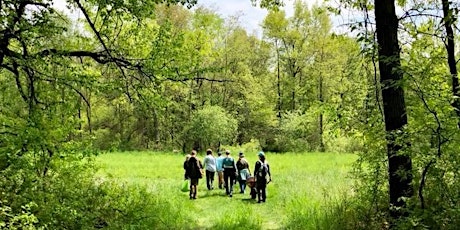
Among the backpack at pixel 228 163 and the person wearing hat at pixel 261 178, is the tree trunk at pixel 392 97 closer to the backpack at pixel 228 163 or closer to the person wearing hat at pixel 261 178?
the person wearing hat at pixel 261 178

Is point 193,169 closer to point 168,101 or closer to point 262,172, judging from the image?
point 262,172

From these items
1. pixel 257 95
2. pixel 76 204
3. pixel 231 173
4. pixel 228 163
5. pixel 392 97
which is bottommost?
pixel 76 204

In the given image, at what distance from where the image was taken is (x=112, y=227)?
28.3 feet

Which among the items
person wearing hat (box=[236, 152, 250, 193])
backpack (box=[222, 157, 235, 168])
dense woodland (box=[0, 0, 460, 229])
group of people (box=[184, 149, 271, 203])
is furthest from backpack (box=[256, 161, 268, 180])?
dense woodland (box=[0, 0, 460, 229])

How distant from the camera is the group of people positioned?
14.6 m

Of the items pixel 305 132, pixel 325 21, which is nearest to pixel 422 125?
pixel 305 132

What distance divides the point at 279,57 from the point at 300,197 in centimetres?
3974

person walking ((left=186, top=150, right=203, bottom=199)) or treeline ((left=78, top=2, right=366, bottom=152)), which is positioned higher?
treeline ((left=78, top=2, right=366, bottom=152))

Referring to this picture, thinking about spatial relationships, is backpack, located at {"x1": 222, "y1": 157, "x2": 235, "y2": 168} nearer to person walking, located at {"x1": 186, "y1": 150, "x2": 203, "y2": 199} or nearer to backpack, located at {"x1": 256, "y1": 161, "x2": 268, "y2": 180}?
person walking, located at {"x1": 186, "y1": 150, "x2": 203, "y2": 199}

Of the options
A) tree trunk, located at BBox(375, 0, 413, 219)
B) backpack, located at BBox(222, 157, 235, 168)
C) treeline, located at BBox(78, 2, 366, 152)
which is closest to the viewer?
tree trunk, located at BBox(375, 0, 413, 219)

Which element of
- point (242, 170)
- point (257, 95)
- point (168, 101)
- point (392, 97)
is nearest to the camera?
point (392, 97)

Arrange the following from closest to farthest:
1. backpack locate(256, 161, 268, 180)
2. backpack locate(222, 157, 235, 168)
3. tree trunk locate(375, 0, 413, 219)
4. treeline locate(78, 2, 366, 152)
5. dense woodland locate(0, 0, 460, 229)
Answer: dense woodland locate(0, 0, 460, 229) → tree trunk locate(375, 0, 413, 219) → backpack locate(256, 161, 268, 180) → backpack locate(222, 157, 235, 168) → treeline locate(78, 2, 366, 152)

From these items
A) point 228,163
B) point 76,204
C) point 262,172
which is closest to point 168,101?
point 76,204

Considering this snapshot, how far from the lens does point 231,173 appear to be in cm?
1639
